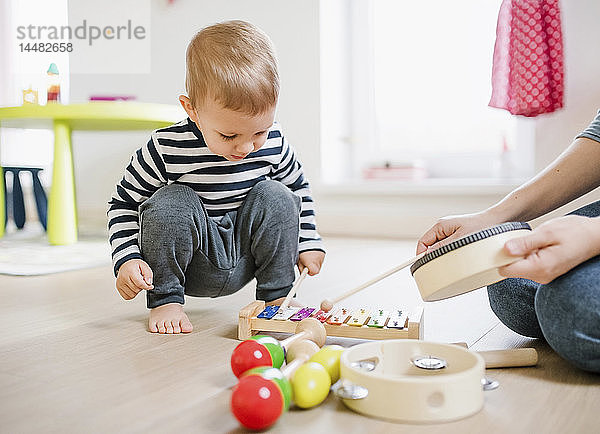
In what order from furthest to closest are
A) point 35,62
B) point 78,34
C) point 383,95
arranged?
point 35,62, point 78,34, point 383,95

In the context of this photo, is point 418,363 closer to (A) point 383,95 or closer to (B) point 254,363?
(B) point 254,363

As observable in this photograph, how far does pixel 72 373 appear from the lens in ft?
2.61

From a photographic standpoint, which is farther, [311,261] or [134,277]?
[311,261]

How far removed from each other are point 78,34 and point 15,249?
145cm

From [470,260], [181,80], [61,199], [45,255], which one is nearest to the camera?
[470,260]

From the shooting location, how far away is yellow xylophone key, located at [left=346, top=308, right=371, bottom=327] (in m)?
0.89

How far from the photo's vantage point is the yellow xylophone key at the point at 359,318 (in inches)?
35.2

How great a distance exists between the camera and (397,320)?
893mm

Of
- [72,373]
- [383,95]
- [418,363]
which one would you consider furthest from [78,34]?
[418,363]

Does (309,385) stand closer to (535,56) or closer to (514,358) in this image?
(514,358)

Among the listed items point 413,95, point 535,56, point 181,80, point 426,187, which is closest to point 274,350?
point 535,56

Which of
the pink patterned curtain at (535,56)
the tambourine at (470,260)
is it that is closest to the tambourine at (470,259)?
the tambourine at (470,260)

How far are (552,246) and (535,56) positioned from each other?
1.40 meters

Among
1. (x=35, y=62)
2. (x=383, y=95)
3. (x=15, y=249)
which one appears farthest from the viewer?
(x=35, y=62)
